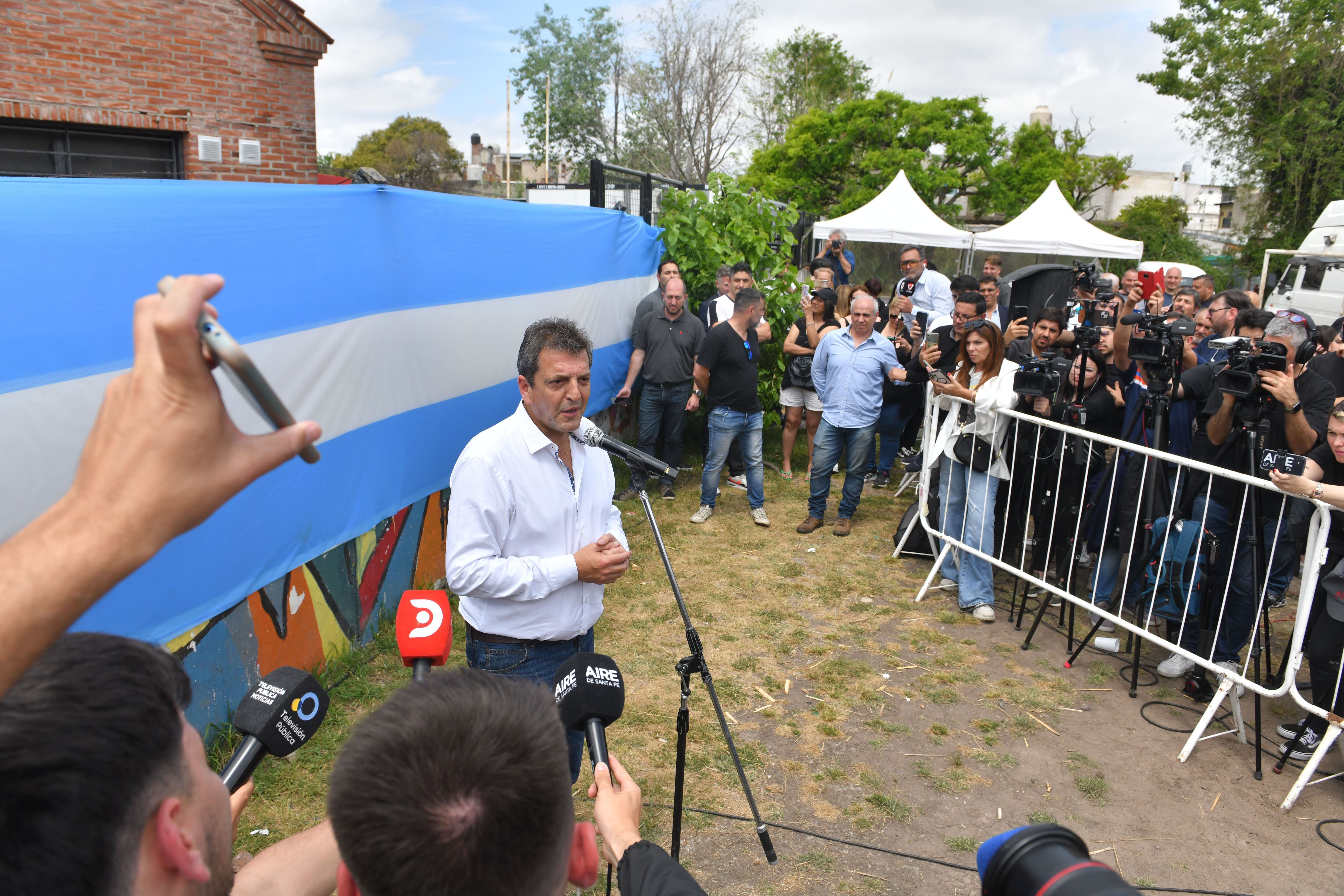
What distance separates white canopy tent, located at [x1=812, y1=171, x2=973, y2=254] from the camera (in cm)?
1512

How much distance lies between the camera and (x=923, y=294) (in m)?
10.3

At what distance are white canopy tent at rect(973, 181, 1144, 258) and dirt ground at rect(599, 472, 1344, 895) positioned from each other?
10230 mm

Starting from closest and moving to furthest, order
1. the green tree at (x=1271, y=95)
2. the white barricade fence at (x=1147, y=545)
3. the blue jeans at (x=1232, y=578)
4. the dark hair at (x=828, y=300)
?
the white barricade fence at (x=1147, y=545), the blue jeans at (x=1232, y=578), the dark hair at (x=828, y=300), the green tree at (x=1271, y=95)

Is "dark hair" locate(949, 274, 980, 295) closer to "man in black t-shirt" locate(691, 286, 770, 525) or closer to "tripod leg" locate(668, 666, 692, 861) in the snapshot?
"man in black t-shirt" locate(691, 286, 770, 525)

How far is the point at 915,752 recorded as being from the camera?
431 cm

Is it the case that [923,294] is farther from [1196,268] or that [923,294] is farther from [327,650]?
[1196,268]

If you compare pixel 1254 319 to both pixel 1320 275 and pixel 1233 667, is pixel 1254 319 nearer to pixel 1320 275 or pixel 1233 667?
pixel 1233 667

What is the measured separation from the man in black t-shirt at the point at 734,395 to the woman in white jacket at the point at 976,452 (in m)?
1.86

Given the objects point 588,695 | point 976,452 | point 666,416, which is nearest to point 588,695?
point 588,695

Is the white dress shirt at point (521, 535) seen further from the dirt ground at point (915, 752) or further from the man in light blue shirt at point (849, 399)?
the man in light blue shirt at point (849, 399)

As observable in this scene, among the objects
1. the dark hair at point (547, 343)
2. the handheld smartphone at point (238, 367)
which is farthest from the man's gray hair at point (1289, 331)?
the handheld smartphone at point (238, 367)

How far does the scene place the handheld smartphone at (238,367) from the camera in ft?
2.13

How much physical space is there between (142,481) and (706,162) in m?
36.1

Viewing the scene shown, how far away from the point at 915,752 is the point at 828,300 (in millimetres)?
5434
